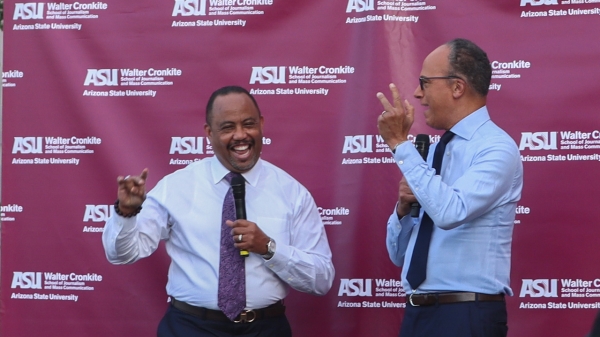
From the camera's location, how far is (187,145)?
4543 mm

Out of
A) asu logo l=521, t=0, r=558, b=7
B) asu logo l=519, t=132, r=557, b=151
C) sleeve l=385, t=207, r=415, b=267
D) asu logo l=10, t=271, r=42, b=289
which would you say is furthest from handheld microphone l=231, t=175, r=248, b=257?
asu logo l=521, t=0, r=558, b=7

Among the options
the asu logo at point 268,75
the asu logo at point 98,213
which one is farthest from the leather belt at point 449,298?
the asu logo at point 98,213

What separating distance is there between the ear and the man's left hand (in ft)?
3.42

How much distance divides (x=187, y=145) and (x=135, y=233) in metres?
1.03

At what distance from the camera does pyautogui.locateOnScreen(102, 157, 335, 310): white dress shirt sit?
3.69 metres

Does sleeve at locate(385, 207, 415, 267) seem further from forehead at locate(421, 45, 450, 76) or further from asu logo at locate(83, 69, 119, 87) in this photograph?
asu logo at locate(83, 69, 119, 87)

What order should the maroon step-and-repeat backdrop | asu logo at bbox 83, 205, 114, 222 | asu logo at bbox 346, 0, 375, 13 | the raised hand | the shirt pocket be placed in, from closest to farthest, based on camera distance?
the raised hand
the shirt pocket
the maroon step-and-repeat backdrop
asu logo at bbox 346, 0, 375, 13
asu logo at bbox 83, 205, 114, 222

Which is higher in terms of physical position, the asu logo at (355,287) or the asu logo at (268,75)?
the asu logo at (268,75)

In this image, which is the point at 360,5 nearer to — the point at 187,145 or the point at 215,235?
the point at 187,145

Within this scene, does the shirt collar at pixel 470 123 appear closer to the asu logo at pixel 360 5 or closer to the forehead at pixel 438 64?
the forehead at pixel 438 64

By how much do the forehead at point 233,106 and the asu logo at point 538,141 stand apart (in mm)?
1424

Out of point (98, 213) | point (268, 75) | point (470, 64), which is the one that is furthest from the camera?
point (98, 213)

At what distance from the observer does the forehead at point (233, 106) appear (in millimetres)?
3828

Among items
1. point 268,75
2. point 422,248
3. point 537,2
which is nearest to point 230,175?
point 268,75
